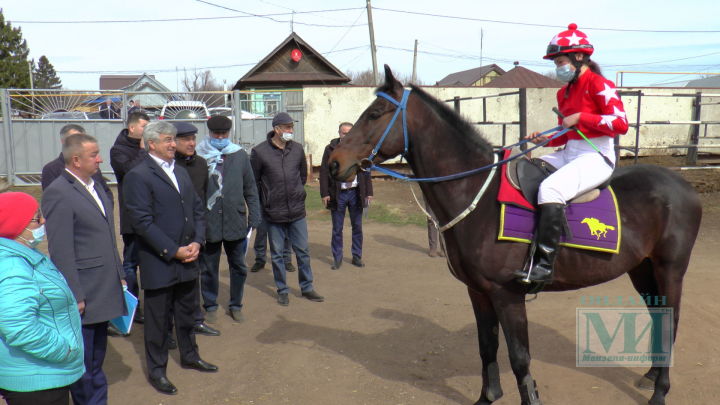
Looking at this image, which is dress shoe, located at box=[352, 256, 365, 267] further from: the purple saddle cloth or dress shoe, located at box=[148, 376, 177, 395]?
the purple saddle cloth

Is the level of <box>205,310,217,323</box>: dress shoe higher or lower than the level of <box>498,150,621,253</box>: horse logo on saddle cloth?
lower

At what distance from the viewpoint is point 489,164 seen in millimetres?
3469

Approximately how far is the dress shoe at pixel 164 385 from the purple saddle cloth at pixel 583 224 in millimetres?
2750

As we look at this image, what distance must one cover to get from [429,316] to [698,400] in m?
2.49

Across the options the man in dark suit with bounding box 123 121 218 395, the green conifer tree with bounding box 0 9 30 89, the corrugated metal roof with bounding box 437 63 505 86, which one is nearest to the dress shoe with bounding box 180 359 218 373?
the man in dark suit with bounding box 123 121 218 395

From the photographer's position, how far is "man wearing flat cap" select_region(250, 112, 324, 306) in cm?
586

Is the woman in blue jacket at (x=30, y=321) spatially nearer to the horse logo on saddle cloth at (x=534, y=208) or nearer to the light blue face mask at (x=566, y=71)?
the horse logo on saddle cloth at (x=534, y=208)

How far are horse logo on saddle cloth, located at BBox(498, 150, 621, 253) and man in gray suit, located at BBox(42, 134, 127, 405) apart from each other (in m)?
2.64

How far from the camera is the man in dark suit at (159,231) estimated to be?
386 centimetres

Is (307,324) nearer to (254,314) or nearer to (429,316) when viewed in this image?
(254,314)

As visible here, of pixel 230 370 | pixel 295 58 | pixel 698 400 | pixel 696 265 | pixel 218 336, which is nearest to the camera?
pixel 698 400

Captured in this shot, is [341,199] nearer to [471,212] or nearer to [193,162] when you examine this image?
[193,162]

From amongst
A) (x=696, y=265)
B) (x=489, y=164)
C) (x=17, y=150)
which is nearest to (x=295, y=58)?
(x=17, y=150)

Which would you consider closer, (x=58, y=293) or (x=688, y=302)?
(x=58, y=293)
